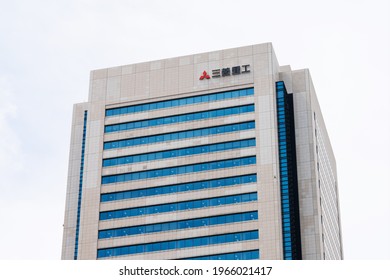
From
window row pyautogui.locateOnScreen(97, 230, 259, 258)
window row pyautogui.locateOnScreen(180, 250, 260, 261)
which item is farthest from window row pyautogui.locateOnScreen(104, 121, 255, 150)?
window row pyautogui.locateOnScreen(180, 250, 260, 261)

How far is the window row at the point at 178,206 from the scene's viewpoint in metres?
154

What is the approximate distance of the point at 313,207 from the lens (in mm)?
159250

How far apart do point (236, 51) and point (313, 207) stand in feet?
110

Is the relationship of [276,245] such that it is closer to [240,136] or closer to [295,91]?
[240,136]

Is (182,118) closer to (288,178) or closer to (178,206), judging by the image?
(178,206)

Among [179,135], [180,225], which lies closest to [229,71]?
[179,135]

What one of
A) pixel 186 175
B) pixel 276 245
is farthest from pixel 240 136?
pixel 276 245

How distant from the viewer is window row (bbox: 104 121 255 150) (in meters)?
160

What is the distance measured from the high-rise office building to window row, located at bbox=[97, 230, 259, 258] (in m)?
0.18

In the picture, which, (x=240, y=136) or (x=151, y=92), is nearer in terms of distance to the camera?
(x=240, y=136)

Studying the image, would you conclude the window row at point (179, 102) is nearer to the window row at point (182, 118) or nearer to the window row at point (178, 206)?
the window row at point (182, 118)

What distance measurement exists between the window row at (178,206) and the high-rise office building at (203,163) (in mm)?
184

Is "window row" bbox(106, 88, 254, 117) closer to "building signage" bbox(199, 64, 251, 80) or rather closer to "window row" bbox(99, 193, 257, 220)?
"building signage" bbox(199, 64, 251, 80)

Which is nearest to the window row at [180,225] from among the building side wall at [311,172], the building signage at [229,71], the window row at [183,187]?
the window row at [183,187]
